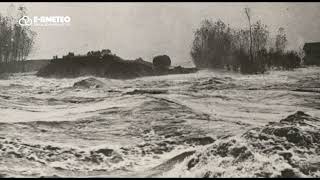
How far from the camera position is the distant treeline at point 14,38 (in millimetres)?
7414

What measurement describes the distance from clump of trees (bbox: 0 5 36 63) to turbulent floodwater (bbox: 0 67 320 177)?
1.42 ft

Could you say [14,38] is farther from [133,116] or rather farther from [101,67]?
[133,116]

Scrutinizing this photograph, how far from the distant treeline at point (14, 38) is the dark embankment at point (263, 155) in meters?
3.08

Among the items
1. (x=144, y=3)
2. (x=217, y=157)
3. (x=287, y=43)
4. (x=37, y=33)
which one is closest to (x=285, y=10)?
(x=287, y=43)

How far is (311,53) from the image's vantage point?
25.3ft

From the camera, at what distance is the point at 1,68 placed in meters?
7.53

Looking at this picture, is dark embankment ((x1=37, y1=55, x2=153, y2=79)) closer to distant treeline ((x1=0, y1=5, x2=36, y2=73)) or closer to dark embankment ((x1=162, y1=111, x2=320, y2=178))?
distant treeline ((x1=0, y1=5, x2=36, y2=73))

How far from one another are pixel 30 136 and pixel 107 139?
1063 mm

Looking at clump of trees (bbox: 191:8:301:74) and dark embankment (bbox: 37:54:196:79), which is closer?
dark embankment (bbox: 37:54:196:79)
